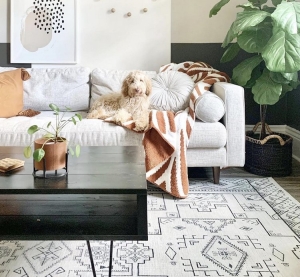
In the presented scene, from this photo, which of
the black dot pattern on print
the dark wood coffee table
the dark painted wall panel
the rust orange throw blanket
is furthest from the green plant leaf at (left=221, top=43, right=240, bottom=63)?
the dark wood coffee table

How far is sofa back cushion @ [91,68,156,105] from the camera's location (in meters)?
3.23

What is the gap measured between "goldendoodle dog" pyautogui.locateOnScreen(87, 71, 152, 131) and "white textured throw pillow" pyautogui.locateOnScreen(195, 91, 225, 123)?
1.20 ft

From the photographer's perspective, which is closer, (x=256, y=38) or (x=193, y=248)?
(x=193, y=248)

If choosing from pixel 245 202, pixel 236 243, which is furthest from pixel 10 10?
pixel 236 243

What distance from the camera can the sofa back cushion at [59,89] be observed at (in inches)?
128

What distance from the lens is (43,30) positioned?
355 cm

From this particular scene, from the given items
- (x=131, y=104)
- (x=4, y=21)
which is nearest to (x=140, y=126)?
(x=131, y=104)

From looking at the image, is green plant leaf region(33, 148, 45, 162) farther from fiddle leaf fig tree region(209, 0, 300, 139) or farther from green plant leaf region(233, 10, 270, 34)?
green plant leaf region(233, 10, 270, 34)

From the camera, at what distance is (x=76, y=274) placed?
164 centimetres

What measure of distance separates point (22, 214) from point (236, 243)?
1.04 meters

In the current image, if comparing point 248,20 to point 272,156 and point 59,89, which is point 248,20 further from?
point 59,89

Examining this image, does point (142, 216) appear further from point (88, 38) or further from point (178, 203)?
point (88, 38)

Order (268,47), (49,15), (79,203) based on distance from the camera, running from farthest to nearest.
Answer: (49,15), (268,47), (79,203)

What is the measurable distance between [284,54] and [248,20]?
37 cm
